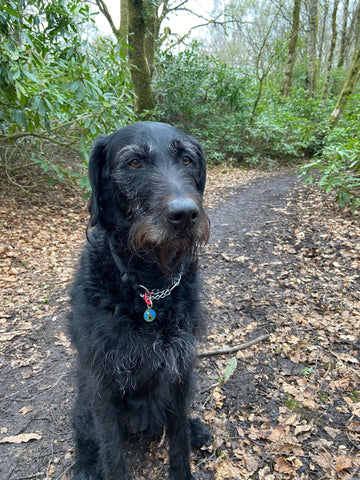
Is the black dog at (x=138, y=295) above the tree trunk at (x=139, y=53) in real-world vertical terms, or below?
below

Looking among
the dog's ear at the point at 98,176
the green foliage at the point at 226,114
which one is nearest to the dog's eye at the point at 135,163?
the dog's ear at the point at 98,176

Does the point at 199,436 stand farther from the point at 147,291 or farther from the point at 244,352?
the point at 147,291

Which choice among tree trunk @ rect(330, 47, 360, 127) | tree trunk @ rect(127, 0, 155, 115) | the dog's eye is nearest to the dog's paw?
the dog's eye

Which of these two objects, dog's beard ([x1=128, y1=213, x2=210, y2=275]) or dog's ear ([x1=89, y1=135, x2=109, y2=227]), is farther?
dog's ear ([x1=89, y1=135, x2=109, y2=227])

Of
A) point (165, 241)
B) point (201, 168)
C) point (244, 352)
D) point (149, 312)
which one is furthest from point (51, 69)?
point (244, 352)

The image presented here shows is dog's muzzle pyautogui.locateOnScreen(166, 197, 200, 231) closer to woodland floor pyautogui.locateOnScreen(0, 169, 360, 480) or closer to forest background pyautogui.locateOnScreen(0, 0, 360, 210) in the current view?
woodland floor pyautogui.locateOnScreen(0, 169, 360, 480)

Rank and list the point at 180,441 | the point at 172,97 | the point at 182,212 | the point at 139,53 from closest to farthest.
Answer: the point at 182,212
the point at 180,441
the point at 139,53
the point at 172,97

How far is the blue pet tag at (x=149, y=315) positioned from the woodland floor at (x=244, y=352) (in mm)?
1160

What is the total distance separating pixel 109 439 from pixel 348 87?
36.9 feet

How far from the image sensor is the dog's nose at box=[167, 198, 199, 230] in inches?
60.5

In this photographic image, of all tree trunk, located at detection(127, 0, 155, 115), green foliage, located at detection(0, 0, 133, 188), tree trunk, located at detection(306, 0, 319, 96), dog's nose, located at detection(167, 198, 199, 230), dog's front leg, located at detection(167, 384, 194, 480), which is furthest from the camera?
tree trunk, located at detection(306, 0, 319, 96)

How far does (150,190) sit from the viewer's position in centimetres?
172

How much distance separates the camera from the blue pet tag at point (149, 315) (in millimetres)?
1769

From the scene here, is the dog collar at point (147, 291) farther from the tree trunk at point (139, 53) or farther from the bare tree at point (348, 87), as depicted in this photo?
the bare tree at point (348, 87)
